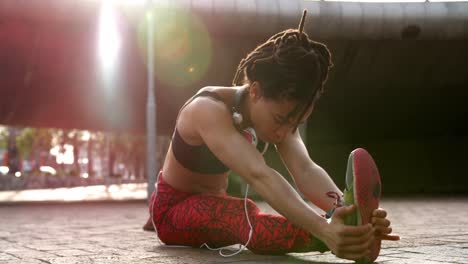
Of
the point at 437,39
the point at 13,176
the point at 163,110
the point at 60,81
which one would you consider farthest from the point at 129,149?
the point at 437,39

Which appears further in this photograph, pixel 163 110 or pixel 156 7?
pixel 163 110

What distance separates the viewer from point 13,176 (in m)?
33.1

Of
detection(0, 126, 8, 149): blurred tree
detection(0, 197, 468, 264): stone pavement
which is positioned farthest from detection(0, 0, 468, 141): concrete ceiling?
detection(0, 126, 8, 149): blurred tree

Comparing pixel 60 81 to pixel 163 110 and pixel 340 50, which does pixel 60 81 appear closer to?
pixel 163 110

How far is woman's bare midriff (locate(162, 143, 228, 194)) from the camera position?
4133mm

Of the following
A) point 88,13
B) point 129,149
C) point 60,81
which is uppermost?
point 88,13

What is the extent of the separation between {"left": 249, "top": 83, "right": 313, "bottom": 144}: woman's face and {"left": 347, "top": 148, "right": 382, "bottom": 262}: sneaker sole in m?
0.36

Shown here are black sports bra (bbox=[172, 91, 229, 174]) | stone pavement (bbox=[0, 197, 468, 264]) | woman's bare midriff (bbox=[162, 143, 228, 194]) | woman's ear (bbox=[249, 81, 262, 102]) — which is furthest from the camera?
woman's bare midriff (bbox=[162, 143, 228, 194])

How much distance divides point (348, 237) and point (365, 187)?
269 millimetres

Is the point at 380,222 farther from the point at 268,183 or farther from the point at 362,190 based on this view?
the point at 268,183

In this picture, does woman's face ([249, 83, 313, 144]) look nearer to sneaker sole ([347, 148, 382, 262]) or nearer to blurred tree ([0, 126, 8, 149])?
sneaker sole ([347, 148, 382, 262])

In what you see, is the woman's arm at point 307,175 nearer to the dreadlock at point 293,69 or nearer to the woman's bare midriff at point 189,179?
the woman's bare midriff at point 189,179

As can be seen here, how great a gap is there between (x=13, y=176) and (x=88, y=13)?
19.3 meters

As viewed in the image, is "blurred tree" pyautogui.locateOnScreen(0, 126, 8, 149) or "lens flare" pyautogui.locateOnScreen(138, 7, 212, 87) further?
"blurred tree" pyautogui.locateOnScreen(0, 126, 8, 149)
